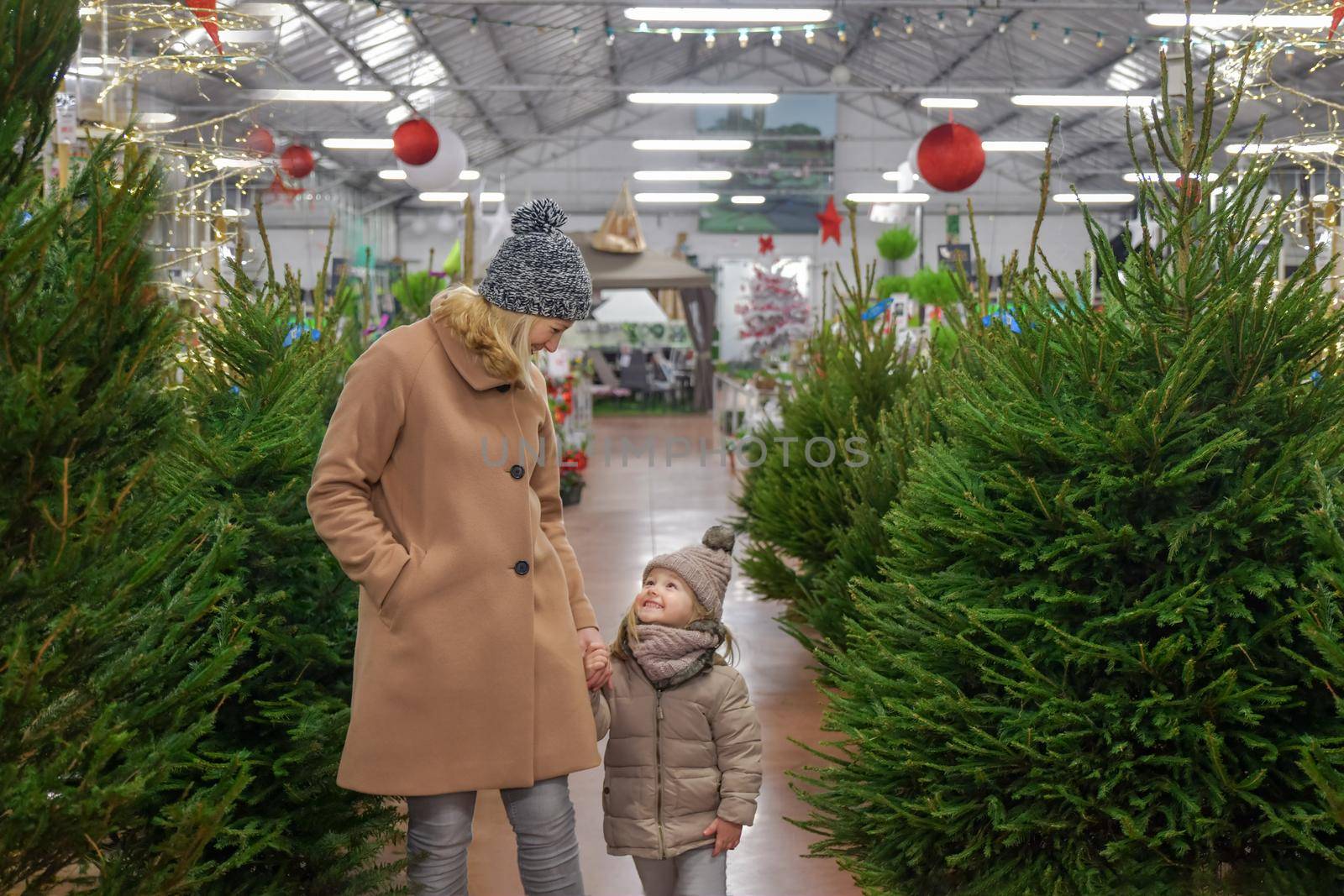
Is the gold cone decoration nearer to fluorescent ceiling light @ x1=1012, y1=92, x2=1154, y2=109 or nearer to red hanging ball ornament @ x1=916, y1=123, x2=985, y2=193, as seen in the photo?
red hanging ball ornament @ x1=916, y1=123, x2=985, y2=193

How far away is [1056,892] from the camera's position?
1.74 meters

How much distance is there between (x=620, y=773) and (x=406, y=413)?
30.9 inches

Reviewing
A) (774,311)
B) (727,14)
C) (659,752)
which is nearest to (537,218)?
(659,752)

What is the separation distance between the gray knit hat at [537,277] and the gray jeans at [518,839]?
771 millimetres

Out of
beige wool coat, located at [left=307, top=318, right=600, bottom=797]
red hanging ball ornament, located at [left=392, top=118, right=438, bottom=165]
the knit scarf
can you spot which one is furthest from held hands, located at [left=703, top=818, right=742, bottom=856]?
red hanging ball ornament, located at [left=392, top=118, right=438, bottom=165]

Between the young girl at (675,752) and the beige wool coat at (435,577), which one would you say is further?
the young girl at (675,752)

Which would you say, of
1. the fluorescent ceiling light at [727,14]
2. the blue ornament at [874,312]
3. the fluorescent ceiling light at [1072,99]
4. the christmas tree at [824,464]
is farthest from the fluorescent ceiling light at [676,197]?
the christmas tree at [824,464]

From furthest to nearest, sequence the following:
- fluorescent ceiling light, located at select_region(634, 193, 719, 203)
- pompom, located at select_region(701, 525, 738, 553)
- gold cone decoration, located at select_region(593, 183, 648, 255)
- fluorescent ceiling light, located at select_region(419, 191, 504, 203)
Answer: fluorescent ceiling light, located at select_region(634, 193, 719, 203), fluorescent ceiling light, located at select_region(419, 191, 504, 203), gold cone decoration, located at select_region(593, 183, 648, 255), pompom, located at select_region(701, 525, 738, 553)

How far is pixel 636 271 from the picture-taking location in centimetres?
1191

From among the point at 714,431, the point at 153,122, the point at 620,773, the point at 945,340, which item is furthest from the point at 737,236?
the point at 620,773

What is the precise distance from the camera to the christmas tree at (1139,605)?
1684 mm

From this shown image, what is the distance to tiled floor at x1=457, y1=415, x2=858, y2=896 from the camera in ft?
9.69

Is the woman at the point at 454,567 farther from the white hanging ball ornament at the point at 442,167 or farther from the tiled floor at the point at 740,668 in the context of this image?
the white hanging ball ornament at the point at 442,167

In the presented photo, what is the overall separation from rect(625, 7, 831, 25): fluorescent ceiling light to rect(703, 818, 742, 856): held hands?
8.59 m
